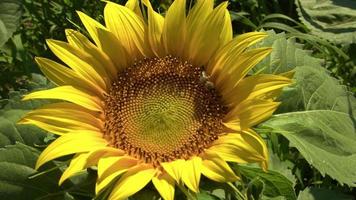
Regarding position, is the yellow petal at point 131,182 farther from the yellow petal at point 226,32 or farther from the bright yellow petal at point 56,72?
the yellow petal at point 226,32

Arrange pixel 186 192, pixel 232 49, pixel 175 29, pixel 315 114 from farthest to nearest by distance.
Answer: pixel 315 114, pixel 175 29, pixel 232 49, pixel 186 192

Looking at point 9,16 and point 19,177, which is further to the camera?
point 9,16

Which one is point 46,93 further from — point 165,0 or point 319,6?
point 319,6

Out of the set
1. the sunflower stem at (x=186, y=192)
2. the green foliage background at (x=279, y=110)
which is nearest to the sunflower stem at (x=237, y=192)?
the green foliage background at (x=279, y=110)

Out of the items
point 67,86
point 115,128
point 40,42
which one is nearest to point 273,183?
point 115,128

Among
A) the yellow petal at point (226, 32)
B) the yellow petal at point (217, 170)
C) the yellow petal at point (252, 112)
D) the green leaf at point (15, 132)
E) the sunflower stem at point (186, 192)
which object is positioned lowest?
the green leaf at point (15, 132)

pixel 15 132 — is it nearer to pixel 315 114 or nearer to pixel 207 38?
pixel 207 38

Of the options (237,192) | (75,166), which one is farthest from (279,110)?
(75,166)
